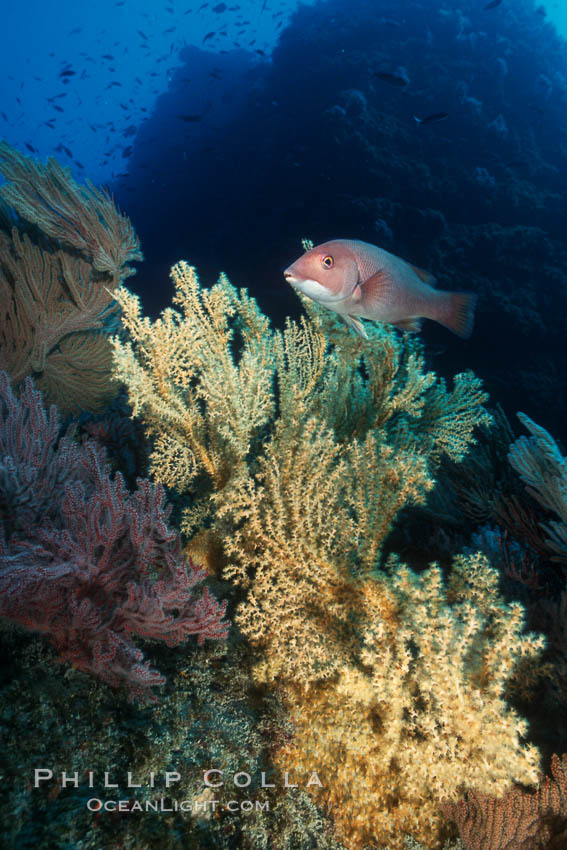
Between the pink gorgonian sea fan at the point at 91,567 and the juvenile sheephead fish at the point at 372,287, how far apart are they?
4.69ft

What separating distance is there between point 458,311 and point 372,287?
2.13 ft

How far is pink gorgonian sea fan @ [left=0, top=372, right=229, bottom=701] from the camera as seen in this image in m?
1.62

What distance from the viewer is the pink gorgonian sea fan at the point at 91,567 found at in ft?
5.30

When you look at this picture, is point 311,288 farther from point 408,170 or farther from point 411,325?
point 408,170

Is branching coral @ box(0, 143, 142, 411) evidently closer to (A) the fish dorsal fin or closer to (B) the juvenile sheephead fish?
(B) the juvenile sheephead fish

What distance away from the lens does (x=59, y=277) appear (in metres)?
4.20

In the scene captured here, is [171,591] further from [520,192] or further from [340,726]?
[520,192]

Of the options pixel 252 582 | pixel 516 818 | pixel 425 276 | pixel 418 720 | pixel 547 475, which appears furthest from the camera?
pixel 547 475

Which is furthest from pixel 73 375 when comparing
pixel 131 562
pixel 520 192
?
pixel 520 192

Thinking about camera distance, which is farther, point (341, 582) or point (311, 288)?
point (341, 582)

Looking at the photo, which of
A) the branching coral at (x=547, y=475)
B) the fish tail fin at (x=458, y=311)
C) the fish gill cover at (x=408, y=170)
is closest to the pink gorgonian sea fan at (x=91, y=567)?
the fish tail fin at (x=458, y=311)

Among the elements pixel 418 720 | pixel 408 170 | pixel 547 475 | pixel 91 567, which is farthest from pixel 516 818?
pixel 408 170

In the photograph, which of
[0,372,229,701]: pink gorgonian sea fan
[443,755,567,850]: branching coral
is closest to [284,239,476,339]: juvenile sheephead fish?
[0,372,229,701]: pink gorgonian sea fan

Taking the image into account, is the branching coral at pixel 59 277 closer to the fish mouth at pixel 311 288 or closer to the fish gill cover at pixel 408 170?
the fish mouth at pixel 311 288
